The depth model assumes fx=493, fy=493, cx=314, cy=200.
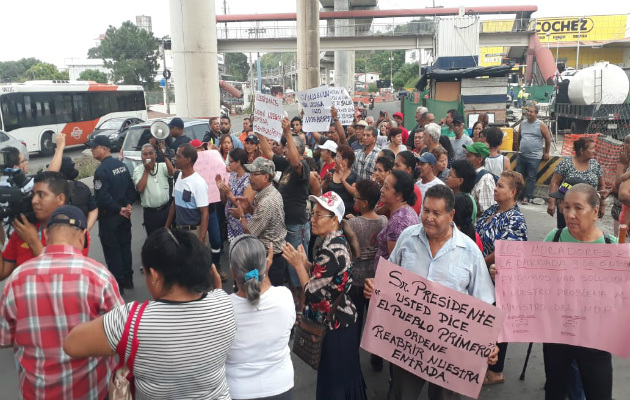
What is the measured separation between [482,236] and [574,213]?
102 centimetres

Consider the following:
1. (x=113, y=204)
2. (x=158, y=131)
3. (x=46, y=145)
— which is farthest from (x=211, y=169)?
(x=46, y=145)

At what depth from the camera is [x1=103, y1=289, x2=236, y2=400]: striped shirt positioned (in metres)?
2.15

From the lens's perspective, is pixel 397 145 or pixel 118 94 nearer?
pixel 397 145

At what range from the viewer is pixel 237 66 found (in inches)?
4097

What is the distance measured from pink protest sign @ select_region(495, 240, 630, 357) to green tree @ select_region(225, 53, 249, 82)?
102 m

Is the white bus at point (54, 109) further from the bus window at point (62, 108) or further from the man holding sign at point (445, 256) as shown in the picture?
the man holding sign at point (445, 256)

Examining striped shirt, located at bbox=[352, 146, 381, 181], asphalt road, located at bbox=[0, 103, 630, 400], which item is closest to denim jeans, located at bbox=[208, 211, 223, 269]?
striped shirt, located at bbox=[352, 146, 381, 181]

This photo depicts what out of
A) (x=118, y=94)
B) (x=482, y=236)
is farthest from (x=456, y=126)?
(x=118, y=94)

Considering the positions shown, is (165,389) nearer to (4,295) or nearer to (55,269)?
(55,269)

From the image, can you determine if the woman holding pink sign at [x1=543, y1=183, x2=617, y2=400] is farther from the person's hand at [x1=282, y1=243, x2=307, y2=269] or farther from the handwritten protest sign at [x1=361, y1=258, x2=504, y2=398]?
the person's hand at [x1=282, y1=243, x2=307, y2=269]

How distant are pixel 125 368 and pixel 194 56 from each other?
25.1 meters

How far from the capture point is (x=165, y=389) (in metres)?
2.27

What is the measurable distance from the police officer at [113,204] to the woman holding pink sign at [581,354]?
15.3ft

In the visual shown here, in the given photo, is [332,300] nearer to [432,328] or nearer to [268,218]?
[432,328]
